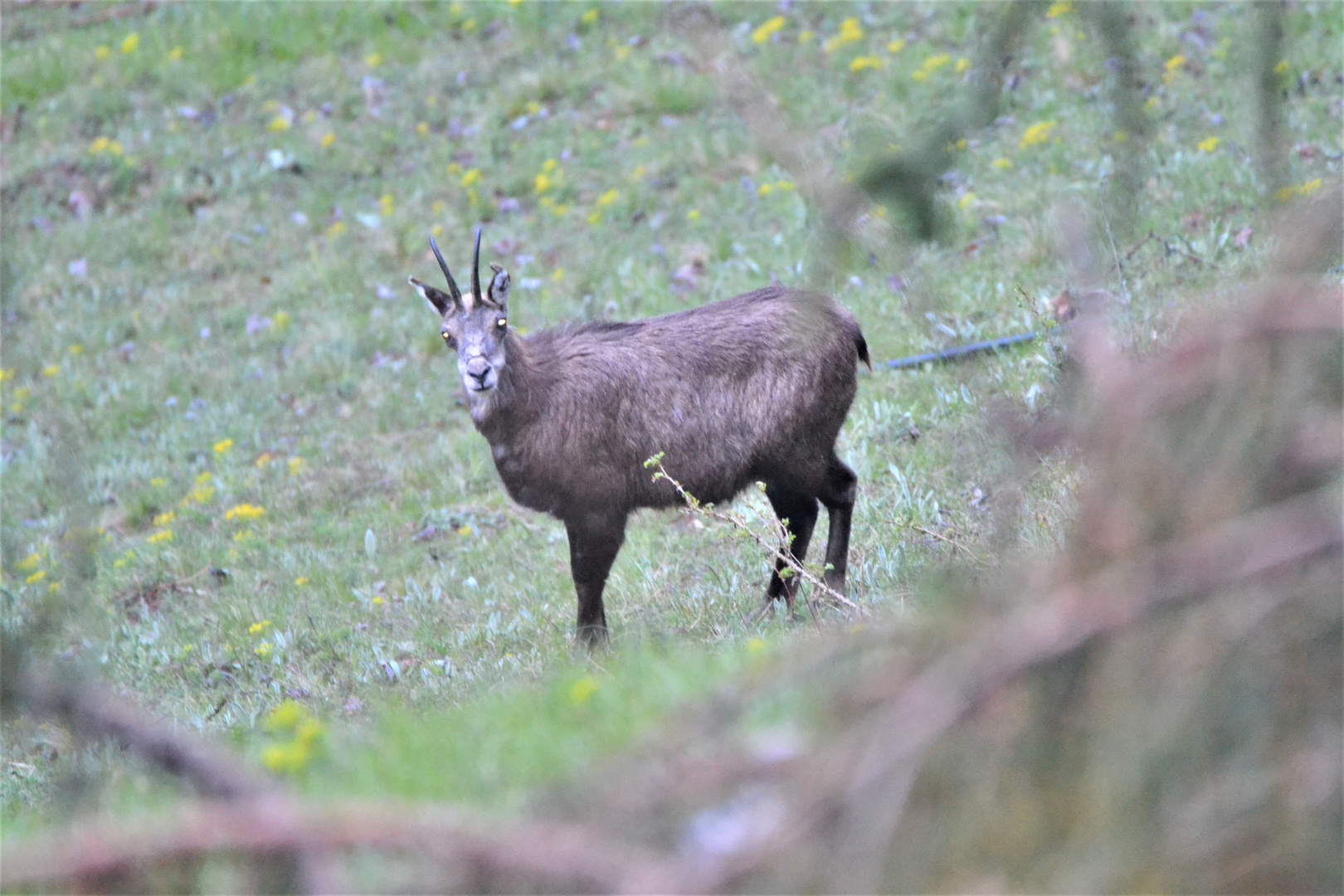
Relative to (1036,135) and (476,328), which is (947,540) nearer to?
(476,328)

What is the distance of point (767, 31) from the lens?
547 inches

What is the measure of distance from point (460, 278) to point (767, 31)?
4.44 meters

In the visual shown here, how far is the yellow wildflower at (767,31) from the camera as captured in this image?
45.4 feet

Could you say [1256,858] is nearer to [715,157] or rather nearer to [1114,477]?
[1114,477]

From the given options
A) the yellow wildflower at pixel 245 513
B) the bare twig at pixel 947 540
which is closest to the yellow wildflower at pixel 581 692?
the bare twig at pixel 947 540

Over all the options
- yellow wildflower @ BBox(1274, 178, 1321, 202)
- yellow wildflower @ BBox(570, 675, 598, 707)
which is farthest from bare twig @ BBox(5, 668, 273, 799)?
yellow wildflower @ BBox(1274, 178, 1321, 202)

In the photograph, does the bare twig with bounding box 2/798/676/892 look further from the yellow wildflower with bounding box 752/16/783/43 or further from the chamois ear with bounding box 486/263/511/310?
the yellow wildflower with bounding box 752/16/783/43

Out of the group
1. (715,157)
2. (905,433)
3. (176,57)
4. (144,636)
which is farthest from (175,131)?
(905,433)

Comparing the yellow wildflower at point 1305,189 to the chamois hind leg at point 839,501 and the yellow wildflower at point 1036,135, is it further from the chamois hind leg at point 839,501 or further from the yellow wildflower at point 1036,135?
the yellow wildflower at point 1036,135

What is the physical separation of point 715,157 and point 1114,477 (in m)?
11.0

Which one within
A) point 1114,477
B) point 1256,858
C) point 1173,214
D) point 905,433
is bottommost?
point 905,433

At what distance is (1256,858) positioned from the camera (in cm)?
199

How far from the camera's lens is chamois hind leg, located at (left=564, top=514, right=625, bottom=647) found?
20.2 ft

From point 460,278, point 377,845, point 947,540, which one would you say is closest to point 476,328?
point 947,540
